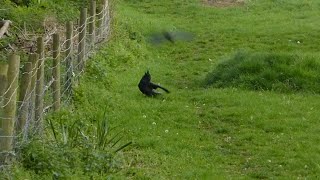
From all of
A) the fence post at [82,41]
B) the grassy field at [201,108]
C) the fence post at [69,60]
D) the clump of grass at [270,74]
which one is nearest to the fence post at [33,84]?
the grassy field at [201,108]

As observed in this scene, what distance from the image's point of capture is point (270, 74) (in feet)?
46.5

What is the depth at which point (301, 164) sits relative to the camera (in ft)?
31.1

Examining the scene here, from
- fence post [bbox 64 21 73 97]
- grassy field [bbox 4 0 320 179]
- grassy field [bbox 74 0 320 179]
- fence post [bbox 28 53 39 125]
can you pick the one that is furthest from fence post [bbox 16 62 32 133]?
fence post [bbox 64 21 73 97]

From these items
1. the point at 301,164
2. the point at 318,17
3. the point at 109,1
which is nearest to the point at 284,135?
the point at 301,164

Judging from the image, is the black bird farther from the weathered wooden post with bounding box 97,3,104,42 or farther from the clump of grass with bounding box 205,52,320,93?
the weathered wooden post with bounding box 97,3,104,42

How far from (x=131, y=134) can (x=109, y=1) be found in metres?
8.75

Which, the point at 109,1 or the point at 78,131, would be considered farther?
the point at 109,1

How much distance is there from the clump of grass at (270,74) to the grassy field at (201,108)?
2.4 inches

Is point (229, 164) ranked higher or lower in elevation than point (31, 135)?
lower

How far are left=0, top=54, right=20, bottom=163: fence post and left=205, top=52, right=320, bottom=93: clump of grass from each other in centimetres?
730

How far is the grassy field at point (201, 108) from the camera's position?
9523 millimetres

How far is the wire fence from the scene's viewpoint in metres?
7.43

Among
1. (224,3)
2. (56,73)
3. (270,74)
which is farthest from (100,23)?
(224,3)

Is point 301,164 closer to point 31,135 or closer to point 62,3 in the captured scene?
point 31,135
